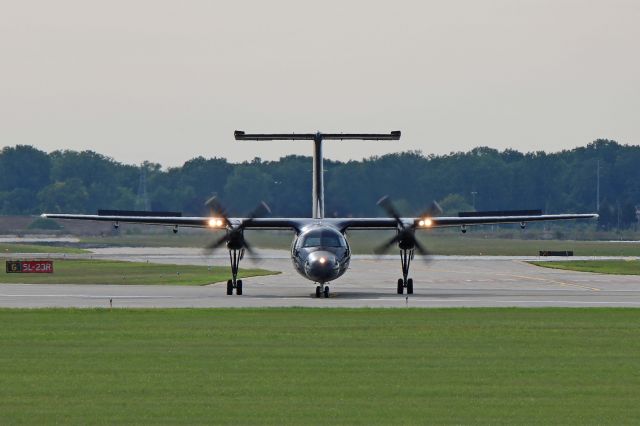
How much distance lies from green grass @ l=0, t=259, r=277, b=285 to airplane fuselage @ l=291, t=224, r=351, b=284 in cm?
1339

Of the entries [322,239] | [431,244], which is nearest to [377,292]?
[322,239]

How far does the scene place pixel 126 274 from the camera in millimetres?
69375

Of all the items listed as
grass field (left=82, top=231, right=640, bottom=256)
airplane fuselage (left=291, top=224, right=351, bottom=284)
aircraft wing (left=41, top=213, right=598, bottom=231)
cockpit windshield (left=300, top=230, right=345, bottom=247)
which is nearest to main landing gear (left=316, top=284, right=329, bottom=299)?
airplane fuselage (left=291, top=224, right=351, bottom=284)

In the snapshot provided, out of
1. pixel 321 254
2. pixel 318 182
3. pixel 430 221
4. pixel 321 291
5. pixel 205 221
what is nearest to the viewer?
pixel 321 254

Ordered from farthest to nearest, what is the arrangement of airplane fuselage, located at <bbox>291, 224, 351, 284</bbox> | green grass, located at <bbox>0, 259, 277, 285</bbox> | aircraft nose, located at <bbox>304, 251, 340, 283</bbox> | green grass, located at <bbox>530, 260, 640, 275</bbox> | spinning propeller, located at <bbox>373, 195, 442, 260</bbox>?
1. green grass, located at <bbox>530, 260, 640, 275</bbox>
2. green grass, located at <bbox>0, 259, 277, 285</bbox>
3. spinning propeller, located at <bbox>373, 195, 442, 260</bbox>
4. airplane fuselage, located at <bbox>291, 224, 351, 284</bbox>
5. aircraft nose, located at <bbox>304, 251, 340, 283</bbox>

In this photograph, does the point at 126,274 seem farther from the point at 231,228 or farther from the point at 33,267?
the point at 231,228

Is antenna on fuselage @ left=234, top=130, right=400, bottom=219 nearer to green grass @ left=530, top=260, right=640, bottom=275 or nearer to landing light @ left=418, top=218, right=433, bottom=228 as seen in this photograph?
landing light @ left=418, top=218, right=433, bottom=228

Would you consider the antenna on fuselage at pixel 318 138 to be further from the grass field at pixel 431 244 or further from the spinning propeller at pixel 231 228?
the grass field at pixel 431 244

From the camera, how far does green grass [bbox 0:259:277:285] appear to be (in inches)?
2393
